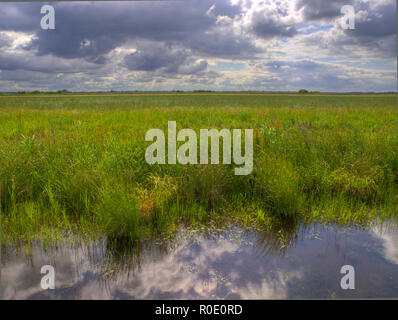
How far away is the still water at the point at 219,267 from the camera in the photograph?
2676 millimetres

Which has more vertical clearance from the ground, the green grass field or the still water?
the green grass field

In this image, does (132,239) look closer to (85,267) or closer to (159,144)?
(85,267)

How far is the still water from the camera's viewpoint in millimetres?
2676

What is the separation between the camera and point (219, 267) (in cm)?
304

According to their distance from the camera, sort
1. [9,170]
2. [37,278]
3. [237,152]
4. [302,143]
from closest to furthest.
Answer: [37,278], [9,170], [237,152], [302,143]

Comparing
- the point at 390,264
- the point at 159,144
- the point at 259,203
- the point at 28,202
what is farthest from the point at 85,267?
the point at 390,264

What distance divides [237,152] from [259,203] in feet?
4.17

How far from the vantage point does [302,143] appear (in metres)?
5.98

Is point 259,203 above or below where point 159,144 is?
below

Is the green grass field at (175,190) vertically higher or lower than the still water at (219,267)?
higher

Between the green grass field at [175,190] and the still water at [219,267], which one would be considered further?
the green grass field at [175,190]

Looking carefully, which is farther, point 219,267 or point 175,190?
point 175,190

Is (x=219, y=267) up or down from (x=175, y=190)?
down

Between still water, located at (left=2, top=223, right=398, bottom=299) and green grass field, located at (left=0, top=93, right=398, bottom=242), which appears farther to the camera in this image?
green grass field, located at (left=0, top=93, right=398, bottom=242)
